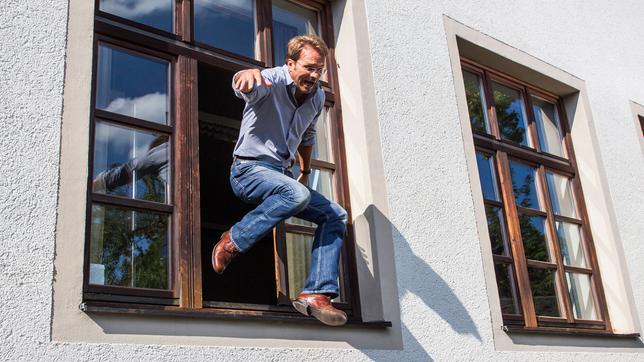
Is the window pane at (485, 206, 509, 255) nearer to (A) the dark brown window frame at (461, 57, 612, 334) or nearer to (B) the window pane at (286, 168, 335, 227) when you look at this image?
(A) the dark brown window frame at (461, 57, 612, 334)

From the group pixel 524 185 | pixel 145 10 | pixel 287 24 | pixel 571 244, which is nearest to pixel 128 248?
pixel 145 10

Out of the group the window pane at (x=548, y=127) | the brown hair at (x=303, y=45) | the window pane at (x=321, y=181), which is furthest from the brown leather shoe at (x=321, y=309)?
the window pane at (x=548, y=127)

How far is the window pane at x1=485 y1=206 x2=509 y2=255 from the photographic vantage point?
575 cm

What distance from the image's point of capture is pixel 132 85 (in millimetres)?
4168

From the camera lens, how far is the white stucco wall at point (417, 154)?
334 cm

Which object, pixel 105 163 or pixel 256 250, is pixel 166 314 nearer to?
pixel 105 163

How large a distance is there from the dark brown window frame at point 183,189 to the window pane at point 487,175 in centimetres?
145

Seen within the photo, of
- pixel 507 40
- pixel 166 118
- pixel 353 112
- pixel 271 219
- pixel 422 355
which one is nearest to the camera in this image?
pixel 271 219

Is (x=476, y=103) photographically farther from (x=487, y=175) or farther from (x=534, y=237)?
(x=534, y=237)

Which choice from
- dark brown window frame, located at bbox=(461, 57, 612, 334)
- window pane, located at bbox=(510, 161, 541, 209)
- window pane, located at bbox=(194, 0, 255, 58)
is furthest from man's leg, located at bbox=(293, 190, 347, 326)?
window pane, located at bbox=(510, 161, 541, 209)

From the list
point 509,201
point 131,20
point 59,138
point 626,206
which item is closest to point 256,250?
point 509,201

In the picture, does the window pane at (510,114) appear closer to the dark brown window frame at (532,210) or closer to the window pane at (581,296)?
the dark brown window frame at (532,210)

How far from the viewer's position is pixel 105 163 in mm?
3902

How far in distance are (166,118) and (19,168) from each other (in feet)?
3.23
